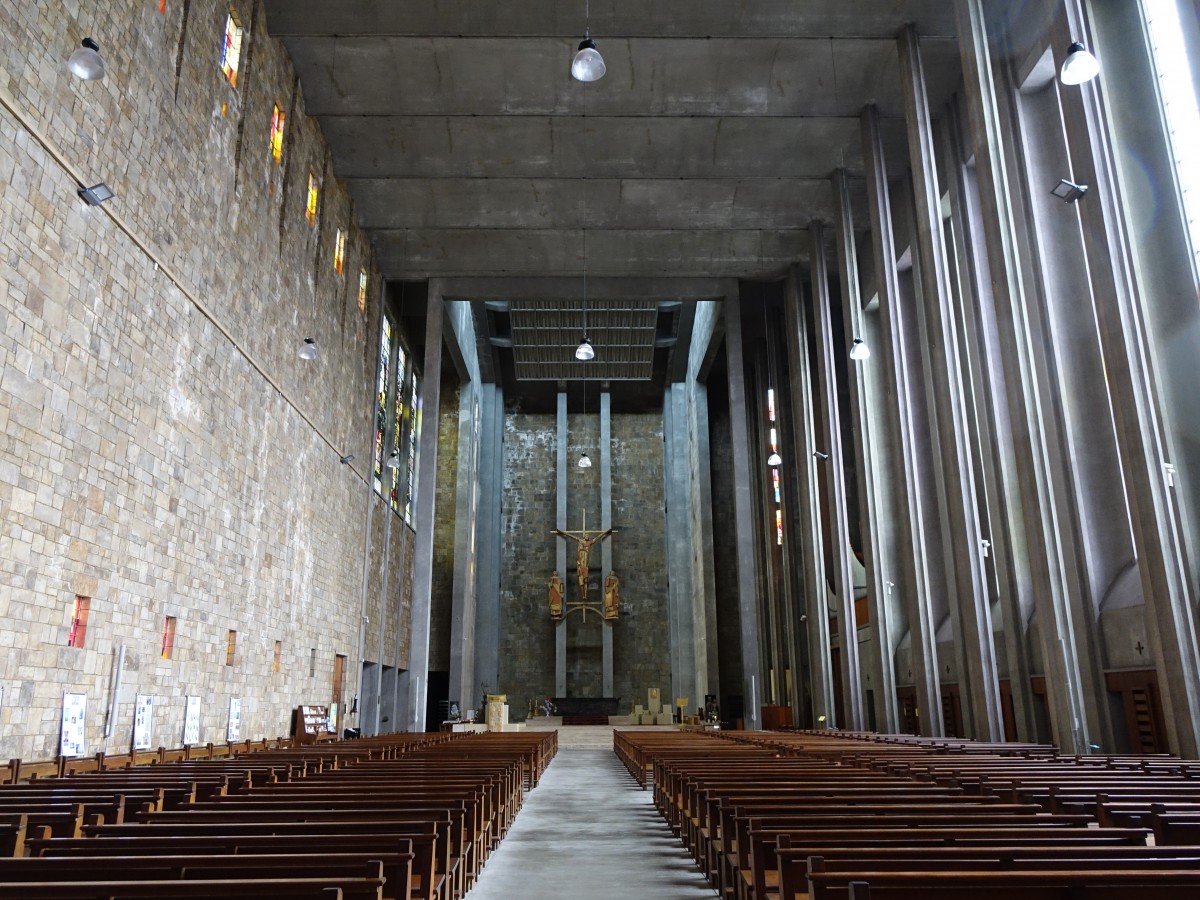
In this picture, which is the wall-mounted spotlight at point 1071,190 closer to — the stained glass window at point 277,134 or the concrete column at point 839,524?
the concrete column at point 839,524

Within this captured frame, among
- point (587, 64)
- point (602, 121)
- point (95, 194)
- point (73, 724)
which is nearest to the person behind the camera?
point (73, 724)

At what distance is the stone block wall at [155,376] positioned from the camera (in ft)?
23.7

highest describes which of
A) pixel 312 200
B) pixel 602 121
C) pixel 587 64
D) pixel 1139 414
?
pixel 602 121

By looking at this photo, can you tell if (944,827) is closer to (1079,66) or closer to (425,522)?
(1079,66)

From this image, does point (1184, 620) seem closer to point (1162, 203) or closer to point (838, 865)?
point (1162, 203)

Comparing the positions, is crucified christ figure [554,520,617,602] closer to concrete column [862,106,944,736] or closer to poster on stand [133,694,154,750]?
concrete column [862,106,944,736]

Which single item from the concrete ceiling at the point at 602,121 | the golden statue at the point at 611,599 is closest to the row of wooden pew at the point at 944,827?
the concrete ceiling at the point at 602,121

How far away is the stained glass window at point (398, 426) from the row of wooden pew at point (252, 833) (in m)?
17.1

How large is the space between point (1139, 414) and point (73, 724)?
1010 centimetres

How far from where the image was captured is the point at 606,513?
107 feet

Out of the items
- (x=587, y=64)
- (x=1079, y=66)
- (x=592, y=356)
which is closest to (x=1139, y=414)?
(x=1079, y=66)

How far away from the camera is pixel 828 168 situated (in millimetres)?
17328

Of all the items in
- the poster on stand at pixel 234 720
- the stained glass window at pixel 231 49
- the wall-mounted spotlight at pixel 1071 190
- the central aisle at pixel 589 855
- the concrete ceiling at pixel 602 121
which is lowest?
the central aisle at pixel 589 855

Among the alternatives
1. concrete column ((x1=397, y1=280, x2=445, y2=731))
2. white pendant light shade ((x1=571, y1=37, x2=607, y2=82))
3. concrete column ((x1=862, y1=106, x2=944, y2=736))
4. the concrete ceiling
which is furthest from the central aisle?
the concrete ceiling
